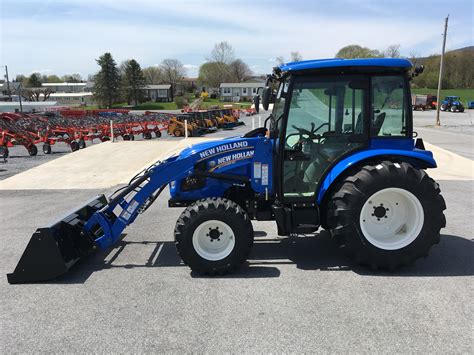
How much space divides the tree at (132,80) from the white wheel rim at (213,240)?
253 feet

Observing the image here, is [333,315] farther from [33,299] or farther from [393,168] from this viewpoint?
[33,299]

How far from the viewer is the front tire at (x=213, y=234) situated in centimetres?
418

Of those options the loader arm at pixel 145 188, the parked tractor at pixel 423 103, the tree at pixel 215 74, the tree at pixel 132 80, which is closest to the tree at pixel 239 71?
the tree at pixel 215 74

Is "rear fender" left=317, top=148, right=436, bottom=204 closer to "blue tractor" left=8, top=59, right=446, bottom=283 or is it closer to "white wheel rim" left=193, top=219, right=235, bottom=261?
"blue tractor" left=8, top=59, right=446, bottom=283

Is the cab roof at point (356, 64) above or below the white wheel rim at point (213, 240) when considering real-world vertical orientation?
above

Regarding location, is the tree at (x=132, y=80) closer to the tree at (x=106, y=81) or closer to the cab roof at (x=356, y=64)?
the tree at (x=106, y=81)

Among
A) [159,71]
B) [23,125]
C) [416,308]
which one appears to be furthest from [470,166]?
[159,71]

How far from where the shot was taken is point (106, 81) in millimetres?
70562

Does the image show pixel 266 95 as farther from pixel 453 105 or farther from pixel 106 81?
pixel 106 81

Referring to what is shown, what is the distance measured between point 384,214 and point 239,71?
108 meters

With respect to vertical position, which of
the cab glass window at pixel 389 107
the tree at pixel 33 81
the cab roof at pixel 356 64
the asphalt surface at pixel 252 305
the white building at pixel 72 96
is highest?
the tree at pixel 33 81

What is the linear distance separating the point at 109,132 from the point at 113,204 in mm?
16332

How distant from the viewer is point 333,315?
3.45 meters

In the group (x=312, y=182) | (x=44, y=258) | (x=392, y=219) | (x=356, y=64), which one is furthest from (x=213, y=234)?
(x=356, y=64)
